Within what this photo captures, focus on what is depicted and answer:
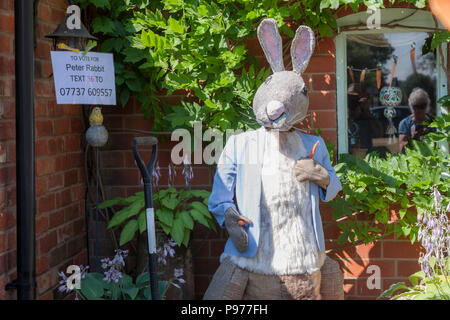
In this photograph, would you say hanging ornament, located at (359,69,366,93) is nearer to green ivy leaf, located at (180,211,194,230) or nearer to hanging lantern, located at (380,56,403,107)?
hanging lantern, located at (380,56,403,107)

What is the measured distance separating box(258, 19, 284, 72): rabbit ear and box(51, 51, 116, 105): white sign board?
1.19m

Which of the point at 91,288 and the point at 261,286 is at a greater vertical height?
the point at 261,286

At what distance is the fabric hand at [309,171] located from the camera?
114 inches

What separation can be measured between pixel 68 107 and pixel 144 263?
116 cm

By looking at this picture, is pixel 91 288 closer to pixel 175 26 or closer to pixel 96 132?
pixel 96 132

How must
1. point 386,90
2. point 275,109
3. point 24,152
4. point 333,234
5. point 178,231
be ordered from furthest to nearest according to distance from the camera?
point 386,90
point 333,234
point 178,231
point 24,152
point 275,109

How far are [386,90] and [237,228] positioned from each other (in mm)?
1990

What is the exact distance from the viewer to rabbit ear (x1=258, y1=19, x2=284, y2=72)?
3020 mm

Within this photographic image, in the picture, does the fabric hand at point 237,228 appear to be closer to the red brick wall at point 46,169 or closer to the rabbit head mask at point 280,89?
the rabbit head mask at point 280,89

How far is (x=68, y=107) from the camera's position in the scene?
4.03m

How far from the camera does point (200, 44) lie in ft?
12.3

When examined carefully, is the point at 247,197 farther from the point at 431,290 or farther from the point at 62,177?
the point at 62,177

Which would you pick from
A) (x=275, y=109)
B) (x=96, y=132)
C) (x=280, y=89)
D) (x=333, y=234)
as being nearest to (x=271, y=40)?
(x=280, y=89)

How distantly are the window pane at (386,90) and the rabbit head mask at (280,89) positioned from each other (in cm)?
136
